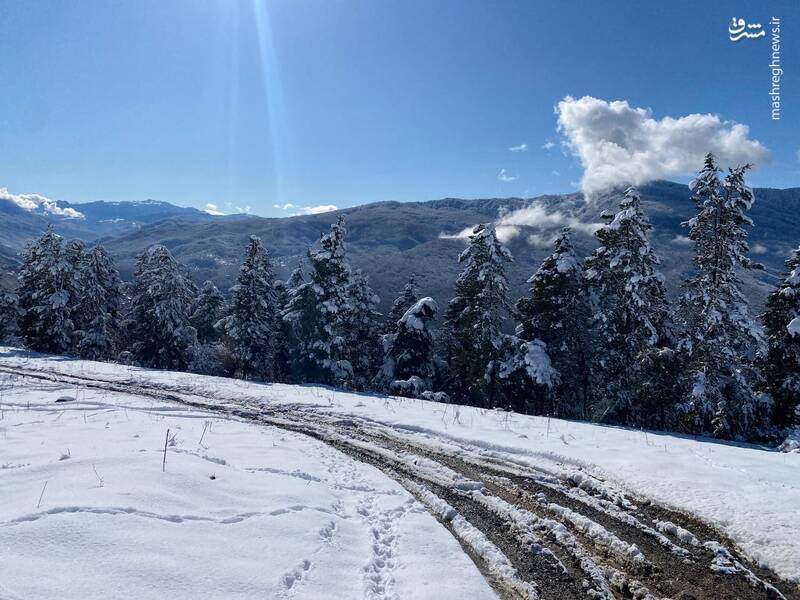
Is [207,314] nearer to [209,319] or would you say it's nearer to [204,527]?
[209,319]

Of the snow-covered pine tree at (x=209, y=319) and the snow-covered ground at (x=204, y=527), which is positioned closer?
the snow-covered ground at (x=204, y=527)

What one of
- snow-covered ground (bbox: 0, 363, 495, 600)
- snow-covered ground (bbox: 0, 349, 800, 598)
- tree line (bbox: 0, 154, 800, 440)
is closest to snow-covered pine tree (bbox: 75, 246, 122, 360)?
tree line (bbox: 0, 154, 800, 440)

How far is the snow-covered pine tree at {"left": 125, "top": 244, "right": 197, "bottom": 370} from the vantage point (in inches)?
1524

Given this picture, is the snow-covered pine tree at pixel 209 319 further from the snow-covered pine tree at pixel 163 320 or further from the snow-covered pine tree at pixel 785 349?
the snow-covered pine tree at pixel 785 349

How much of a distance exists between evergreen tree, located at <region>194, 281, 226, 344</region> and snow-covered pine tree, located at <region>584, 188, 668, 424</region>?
3849 cm

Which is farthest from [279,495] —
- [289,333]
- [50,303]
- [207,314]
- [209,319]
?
[207,314]

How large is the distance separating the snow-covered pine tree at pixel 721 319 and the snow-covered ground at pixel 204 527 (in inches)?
767

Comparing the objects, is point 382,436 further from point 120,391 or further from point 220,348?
point 220,348

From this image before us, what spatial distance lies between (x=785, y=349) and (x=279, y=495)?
83.1ft

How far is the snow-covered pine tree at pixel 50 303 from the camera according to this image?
128 feet

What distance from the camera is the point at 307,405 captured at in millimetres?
16969

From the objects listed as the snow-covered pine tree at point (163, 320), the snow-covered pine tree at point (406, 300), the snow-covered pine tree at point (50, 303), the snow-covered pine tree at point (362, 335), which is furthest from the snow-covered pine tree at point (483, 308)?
the snow-covered pine tree at point (50, 303)

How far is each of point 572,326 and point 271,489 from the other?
2410cm

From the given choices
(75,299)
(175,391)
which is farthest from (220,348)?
(175,391)
